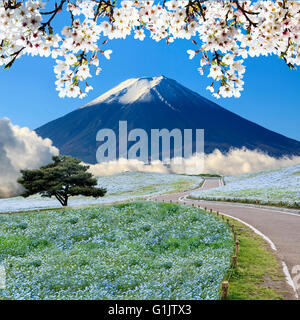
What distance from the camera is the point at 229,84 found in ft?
25.6

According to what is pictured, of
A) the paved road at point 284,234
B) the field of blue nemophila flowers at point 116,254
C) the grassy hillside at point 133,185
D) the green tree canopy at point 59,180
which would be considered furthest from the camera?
the grassy hillside at point 133,185

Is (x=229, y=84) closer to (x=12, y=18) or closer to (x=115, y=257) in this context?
(x=12, y=18)

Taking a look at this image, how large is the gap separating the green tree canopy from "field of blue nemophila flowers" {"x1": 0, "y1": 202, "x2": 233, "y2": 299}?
52.5ft

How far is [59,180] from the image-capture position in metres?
45.1

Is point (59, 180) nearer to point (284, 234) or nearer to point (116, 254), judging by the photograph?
point (116, 254)

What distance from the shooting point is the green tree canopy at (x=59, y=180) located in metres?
44.6

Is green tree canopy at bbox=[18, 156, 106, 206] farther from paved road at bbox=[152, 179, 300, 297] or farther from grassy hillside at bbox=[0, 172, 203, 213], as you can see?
grassy hillside at bbox=[0, 172, 203, 213]

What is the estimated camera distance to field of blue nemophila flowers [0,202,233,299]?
40.0ft

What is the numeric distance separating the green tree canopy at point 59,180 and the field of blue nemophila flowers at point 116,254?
16014mm

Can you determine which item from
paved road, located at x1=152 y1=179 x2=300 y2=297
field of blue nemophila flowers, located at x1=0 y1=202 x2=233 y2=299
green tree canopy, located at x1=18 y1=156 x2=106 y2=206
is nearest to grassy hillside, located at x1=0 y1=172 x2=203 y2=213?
green tree canopy, located at x1=18 y1=156 x2=106 y2=206

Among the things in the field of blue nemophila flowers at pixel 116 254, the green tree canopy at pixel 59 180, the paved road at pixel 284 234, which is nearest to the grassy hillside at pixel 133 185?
the green tree canopy at pixel 59 180

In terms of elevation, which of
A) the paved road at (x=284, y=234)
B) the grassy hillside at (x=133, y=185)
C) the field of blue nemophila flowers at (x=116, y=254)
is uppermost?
the grassy hillside at (x=133, y=185)

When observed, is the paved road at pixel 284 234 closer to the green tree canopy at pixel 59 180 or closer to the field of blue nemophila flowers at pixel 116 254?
the field of blue nemophila flowers at pixel 116 254

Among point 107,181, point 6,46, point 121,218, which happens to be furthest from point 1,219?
point 107,181
